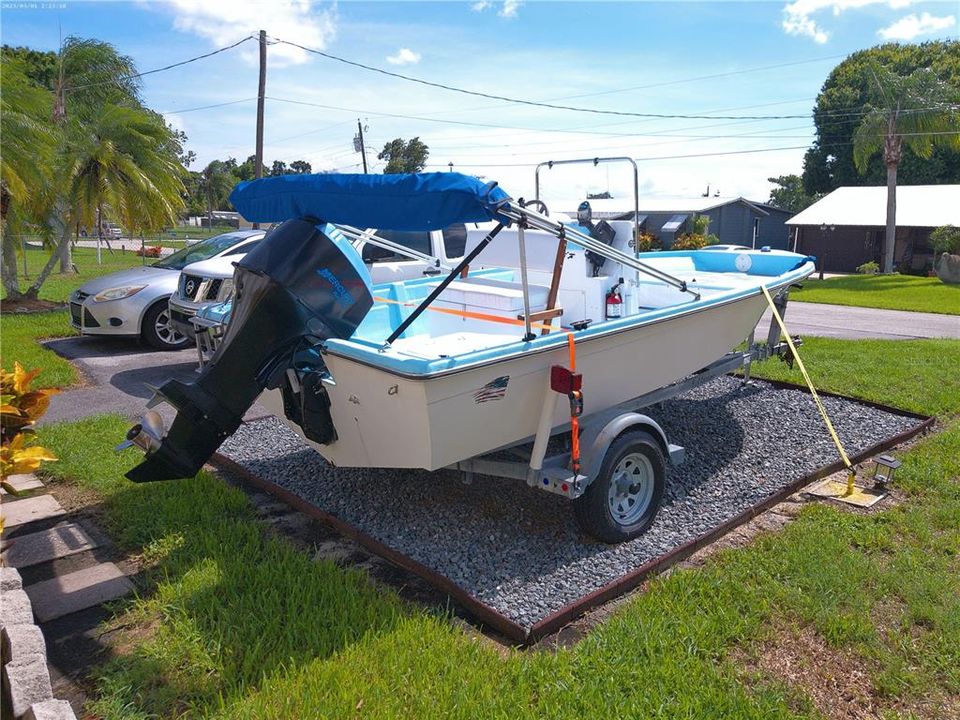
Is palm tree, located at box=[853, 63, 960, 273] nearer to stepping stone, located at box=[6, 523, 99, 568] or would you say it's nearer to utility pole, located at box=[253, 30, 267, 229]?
utility pole, located at box=[253, 30, 267, 229]

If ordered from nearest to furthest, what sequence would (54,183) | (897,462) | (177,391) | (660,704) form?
(660,704) → (177,391) → (897,462) → (54,183)

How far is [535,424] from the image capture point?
436cm

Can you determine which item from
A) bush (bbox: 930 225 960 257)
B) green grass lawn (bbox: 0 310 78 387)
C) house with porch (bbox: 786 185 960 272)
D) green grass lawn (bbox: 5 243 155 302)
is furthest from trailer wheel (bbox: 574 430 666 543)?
house with porch (bbox: 786 185 960 272)

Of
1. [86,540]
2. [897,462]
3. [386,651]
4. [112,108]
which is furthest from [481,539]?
[112,108]

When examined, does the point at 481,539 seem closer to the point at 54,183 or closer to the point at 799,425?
the point at 799,425

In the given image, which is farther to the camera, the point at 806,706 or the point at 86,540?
the point at 86,540

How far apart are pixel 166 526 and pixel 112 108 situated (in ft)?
39.1

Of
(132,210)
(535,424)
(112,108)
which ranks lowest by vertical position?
(535,424)

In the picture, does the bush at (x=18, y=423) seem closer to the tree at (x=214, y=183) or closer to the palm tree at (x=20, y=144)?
the palm tree at (x=20, y=144)

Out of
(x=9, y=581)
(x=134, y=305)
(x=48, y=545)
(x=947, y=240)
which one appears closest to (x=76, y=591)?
(x=9, y=581)

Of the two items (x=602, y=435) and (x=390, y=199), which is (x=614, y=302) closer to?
(x=602, y=435)

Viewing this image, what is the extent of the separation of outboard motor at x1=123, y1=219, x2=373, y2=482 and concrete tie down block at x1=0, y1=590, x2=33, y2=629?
88 cm

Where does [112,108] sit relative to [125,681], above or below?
above

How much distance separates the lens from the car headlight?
9.83m
